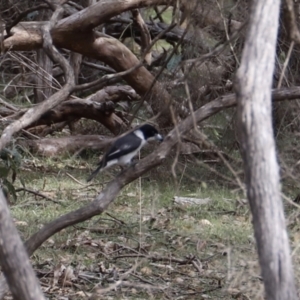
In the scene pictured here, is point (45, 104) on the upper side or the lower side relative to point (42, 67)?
upper

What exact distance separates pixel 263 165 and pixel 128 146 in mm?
3360

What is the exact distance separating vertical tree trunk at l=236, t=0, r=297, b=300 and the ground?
1.60 metres

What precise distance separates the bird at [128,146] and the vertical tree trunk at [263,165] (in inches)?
127

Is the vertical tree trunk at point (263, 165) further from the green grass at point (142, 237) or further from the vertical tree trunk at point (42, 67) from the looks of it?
the vertical tree trunk at point (42, 67)

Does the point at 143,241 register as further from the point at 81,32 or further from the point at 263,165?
the point at 263,165

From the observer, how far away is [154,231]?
6633 millimetres

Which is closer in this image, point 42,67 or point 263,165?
point 263,165

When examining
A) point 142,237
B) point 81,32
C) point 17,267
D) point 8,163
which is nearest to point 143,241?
point 142,237

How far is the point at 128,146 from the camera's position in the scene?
580cm

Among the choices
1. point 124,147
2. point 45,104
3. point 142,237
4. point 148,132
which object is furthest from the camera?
point 142,237

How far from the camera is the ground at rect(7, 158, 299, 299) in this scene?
518 cm

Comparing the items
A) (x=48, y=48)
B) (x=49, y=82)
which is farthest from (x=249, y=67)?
(x=49, y=82)

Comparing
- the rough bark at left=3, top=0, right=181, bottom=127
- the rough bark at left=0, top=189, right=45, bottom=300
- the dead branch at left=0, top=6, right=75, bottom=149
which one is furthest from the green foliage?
the rough bark at left=0, top=189, right=45, bottom=300

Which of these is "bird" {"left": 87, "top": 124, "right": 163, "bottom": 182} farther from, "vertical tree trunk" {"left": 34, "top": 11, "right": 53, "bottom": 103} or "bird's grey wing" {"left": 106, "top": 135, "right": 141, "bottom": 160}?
"vertical tree trunk" {"left": 34, "top": 11, "right": 53, "bottom": 103}
